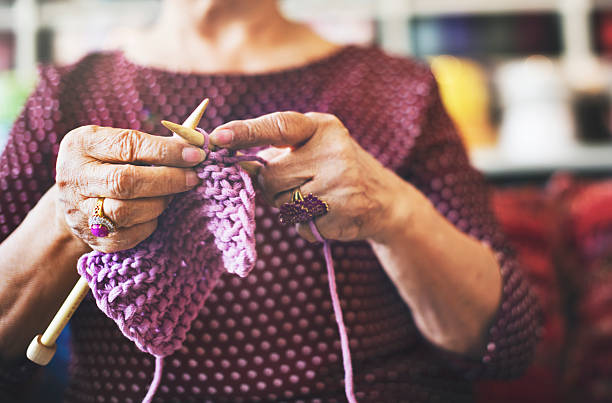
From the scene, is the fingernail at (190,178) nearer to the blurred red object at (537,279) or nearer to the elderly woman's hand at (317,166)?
the elderly woman's hand at (317,166)

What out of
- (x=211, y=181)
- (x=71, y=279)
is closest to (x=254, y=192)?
(x=211, y=181)

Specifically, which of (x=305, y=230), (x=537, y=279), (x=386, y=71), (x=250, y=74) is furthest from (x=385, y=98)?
(x=537, y=279)

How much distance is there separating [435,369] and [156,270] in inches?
17.4

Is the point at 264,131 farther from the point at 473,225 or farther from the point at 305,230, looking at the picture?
the point at 473,225

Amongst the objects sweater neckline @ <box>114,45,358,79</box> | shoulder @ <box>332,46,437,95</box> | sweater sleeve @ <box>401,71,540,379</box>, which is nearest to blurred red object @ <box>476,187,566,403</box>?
sweater sleeve @ <box>401,71,540,379</box>

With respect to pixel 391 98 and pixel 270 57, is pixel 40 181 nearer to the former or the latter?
pixel 270 57

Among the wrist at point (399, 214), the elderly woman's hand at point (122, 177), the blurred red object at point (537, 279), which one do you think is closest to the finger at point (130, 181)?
the elderly woman's hand at point (122, 177)

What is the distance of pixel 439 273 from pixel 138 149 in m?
0.41

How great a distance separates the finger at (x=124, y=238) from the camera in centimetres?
39

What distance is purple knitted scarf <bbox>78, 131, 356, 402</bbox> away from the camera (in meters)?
0.40

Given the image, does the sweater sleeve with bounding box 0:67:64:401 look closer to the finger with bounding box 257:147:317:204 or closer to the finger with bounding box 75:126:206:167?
the finger with bounding box 75:126:206:167

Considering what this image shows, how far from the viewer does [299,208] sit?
44 centimetres

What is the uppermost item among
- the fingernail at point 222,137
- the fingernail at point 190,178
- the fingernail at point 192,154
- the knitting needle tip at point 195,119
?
the knitting needle tip at point 195,119

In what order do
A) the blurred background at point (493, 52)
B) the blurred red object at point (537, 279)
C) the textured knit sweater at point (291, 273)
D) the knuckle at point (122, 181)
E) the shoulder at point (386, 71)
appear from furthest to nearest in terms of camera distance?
the blurred background at point (493, 52) < the blurred red object at point (537, 279) < the shoulder at point (386, 71) < the textured knit sweater at point (291, 273) < the knuckle at point (122, 181)
